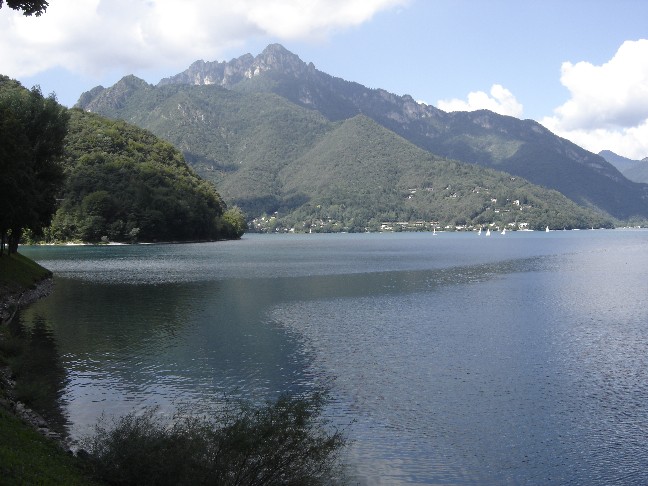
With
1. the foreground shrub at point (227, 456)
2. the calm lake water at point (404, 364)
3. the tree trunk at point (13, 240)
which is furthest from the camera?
the tree trunk at point (13, 240)

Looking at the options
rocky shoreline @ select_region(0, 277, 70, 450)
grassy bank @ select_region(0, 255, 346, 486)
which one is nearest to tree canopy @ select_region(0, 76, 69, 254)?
rocky shoreline @ select_region(0, 277, 70, 450)

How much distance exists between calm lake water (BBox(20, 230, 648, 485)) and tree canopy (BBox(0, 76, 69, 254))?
7409 mm

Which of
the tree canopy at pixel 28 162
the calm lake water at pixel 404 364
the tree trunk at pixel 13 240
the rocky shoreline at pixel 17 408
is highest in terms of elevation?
the tree canopy at pixel 28 162

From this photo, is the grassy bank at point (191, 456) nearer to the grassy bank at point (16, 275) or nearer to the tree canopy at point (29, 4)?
the tree canopy at point (29, 4)

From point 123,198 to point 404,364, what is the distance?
466 ft

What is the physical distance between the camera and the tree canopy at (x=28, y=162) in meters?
46.8

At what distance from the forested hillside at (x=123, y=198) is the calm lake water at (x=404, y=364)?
93118 millimetres

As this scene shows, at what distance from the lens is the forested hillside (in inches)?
5974

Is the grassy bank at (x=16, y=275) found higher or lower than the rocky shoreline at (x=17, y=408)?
higher

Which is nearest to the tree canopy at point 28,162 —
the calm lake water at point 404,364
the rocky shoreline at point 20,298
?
the rocky shoreline at point 20,298

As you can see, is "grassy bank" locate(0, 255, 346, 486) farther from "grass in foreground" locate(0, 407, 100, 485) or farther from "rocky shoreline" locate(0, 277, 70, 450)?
"rocky shoreline" locate(0, 277, 70, 450)

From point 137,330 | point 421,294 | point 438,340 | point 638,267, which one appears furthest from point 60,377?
point 638,267

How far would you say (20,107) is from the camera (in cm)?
6066

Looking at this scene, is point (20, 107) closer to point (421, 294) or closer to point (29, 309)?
point (29, 309)
